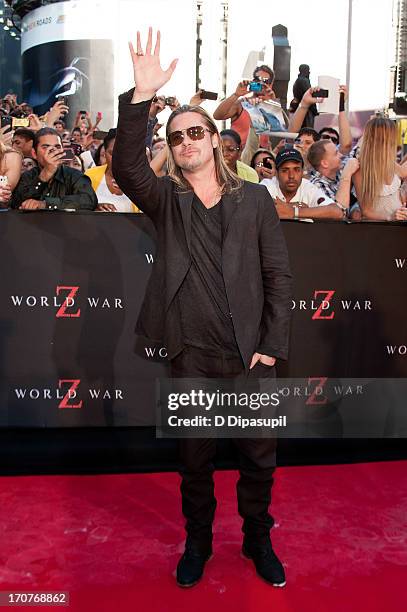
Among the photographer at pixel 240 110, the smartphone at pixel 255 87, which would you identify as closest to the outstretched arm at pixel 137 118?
the photographer at pixel 240 110

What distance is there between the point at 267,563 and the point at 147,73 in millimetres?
2104

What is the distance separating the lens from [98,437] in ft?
13.2

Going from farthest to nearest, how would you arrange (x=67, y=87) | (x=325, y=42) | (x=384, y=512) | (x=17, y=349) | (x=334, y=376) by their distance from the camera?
(x=67, y=87) → (x=325, y=42) → (x=334, y=376) → (x=17, y=349) → (x=384, y=512)

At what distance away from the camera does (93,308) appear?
3.90 metres

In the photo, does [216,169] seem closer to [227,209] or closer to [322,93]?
[227,209]

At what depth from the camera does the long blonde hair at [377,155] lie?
4.22 metres

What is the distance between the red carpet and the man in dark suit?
0.49ft

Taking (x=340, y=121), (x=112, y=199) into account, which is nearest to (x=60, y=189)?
(x=112, y=199)

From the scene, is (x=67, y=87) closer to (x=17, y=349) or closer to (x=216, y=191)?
(x=17, y=349)

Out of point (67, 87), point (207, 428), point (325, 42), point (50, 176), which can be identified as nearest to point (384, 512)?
point (207, 428)

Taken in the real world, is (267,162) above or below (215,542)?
above

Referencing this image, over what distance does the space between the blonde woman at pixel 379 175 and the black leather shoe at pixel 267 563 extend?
2.44 meters

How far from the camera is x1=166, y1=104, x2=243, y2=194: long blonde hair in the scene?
8.30ft

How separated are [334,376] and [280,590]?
5.94ft
